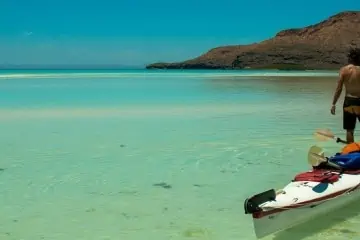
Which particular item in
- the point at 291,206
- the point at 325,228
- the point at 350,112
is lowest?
the point at 325,228

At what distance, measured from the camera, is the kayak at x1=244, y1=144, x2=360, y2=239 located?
15.8 feet

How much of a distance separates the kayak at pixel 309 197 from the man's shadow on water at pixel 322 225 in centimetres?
8

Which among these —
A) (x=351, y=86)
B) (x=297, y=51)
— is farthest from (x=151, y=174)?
(x=297, y=51)

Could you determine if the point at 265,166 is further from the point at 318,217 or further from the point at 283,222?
the point at 283,222

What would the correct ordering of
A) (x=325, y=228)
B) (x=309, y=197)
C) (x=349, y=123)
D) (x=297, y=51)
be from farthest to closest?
(x=297, y=51) → (x=349, y=123) → (x=325, y=228) → (x=309, y=197)

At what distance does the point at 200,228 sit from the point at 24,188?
2902 mm

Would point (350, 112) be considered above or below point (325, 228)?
above

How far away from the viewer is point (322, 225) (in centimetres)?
547

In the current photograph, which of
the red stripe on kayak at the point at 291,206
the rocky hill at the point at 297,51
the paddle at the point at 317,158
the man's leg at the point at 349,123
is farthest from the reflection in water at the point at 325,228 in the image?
the rocky hill at the point at 297,51

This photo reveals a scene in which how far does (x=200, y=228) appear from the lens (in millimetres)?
5551

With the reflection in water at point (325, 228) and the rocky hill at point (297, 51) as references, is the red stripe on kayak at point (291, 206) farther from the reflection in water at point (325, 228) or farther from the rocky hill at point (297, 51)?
the rocky hill at point (297, 51)

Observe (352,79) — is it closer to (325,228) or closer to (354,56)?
(354,56)

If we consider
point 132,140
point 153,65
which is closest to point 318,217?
point 132,140

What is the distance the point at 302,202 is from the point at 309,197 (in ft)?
0.43
